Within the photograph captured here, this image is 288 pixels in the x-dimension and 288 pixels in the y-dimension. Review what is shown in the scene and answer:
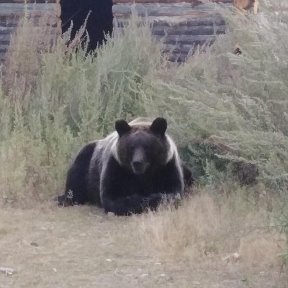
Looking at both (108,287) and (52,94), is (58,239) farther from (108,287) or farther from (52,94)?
(52,94)

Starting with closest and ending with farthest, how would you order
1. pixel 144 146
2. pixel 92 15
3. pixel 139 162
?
1. pixel 139 162
2. pixel 144 146
3. pixel 92 15

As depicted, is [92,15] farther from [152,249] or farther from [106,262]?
[106,262]

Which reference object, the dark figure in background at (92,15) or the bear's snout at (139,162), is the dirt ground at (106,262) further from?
the dark figure in background at (92,15)

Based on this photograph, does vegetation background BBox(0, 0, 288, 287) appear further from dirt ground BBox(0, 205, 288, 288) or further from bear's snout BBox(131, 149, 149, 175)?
bear's snout BBox(131, 149, 149, 175)

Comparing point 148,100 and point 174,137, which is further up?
point 148,100

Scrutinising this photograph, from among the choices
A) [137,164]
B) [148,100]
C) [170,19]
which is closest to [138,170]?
[137,164]

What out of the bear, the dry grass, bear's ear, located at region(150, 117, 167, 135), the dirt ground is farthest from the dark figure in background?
the dirt ground

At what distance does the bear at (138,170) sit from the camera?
30.1ft

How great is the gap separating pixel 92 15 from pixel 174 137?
409 inches

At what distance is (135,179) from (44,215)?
0.94 metres

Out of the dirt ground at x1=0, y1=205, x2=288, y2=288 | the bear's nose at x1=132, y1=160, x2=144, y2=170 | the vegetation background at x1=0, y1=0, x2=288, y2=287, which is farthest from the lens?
the bear's nose at x1=132, y1=160, x2=144, y2=170

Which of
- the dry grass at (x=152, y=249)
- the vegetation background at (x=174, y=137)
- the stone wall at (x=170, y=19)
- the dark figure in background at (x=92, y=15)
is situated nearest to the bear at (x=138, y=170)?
the vegetation background at (x=174, y=137)

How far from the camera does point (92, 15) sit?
20.1 meters

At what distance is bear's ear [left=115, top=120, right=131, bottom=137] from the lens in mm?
9367
